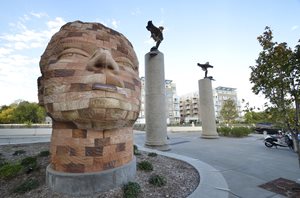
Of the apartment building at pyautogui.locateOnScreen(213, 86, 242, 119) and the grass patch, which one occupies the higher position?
the apartment building at pyautogui.locateOnScreen(213, 86, 242, 119)

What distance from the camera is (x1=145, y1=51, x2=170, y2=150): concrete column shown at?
1034 centimetres

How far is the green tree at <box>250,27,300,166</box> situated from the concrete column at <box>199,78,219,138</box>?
415 inches

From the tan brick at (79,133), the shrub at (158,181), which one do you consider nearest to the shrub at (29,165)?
the tan brick at (79,133)

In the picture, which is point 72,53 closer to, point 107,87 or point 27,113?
point 107,87

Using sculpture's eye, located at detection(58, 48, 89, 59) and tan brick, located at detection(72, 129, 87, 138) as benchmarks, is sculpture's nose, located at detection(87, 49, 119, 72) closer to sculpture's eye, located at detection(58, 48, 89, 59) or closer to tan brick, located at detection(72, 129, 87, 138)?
sculpture's eye, located at detection(58, 48, 89, 59)

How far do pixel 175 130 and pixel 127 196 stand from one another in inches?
938

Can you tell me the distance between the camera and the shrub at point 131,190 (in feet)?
13.6

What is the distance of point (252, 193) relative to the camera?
4.59 metres

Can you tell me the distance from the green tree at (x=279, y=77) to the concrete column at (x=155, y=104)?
18.1 ft

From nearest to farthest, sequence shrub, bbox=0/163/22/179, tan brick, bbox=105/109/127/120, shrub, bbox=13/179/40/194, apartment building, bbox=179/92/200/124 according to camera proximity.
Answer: tan brick, bbox=105/109/127/120
shrub, bbox=13/179/40/194
shrub, bbox=0/163/22/179
apartment building, bbox=179/92/200/124

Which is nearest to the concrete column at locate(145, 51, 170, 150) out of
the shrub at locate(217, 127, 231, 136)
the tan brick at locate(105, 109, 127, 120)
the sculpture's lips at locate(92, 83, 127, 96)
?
the tan brick at locate(105, 109, 127, 120)

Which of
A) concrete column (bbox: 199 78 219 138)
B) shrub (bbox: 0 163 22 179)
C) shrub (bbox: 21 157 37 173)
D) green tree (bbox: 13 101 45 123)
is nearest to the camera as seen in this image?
shrub (bbox: 0 163 22 179)

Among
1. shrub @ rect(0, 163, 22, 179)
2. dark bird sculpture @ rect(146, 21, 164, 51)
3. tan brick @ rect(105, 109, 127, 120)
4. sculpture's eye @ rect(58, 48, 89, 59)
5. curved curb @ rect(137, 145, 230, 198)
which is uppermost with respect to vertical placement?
dark bird sculpture @ rect(146, 21, 164, 51)

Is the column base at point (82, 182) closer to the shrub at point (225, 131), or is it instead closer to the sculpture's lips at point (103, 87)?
the sculpture's lips at point (103, 87)
